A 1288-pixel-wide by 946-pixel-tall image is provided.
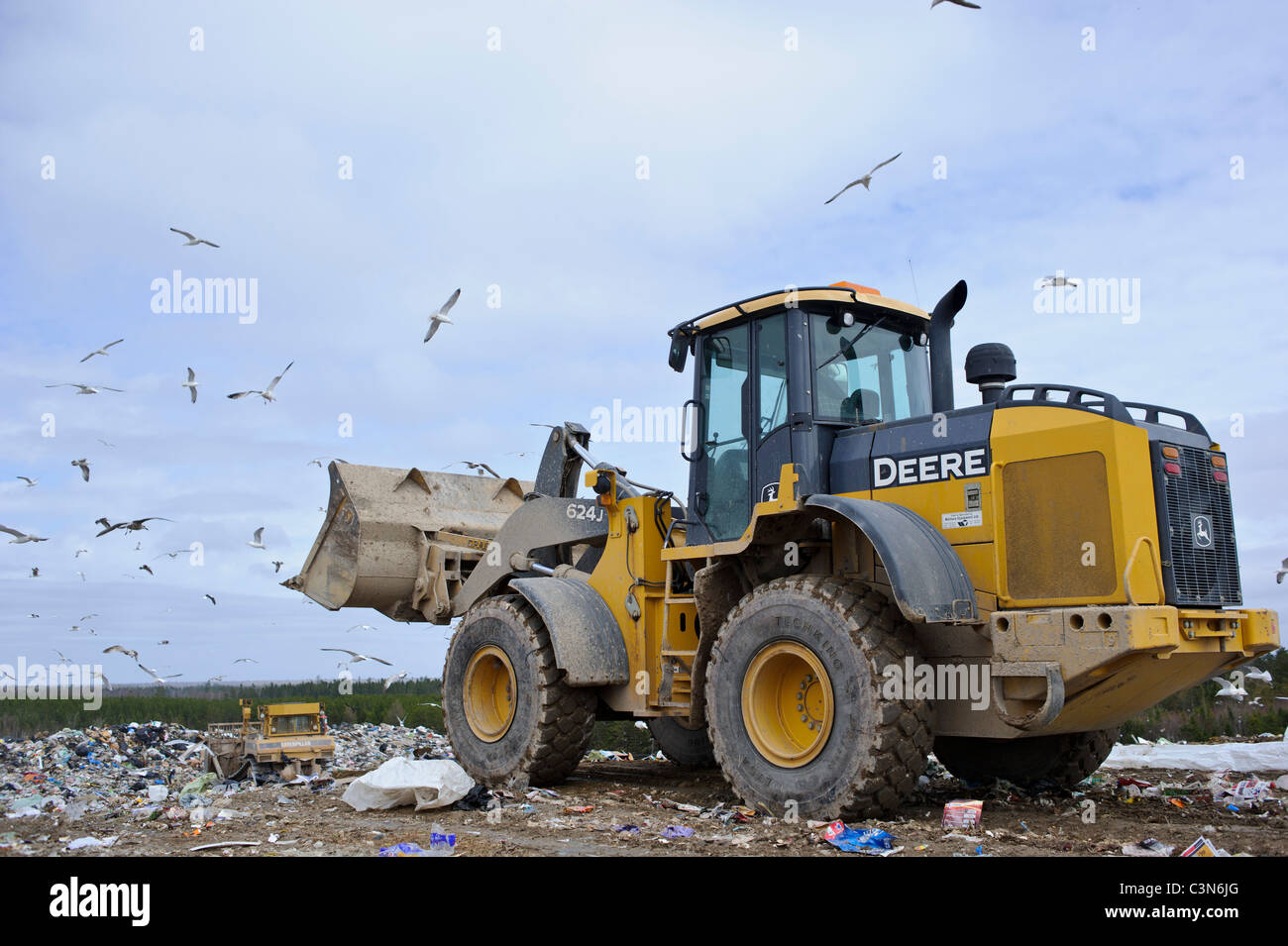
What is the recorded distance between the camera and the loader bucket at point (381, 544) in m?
9.59

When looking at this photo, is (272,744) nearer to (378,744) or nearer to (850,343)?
(378,744)

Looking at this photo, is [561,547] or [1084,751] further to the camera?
[561,547]

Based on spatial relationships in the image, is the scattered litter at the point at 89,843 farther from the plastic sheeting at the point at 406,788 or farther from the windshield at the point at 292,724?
the windshield at the point at 292,724

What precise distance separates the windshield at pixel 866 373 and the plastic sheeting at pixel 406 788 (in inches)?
133

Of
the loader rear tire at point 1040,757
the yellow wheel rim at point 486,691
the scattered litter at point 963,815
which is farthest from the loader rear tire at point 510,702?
the scattered litter at point 963,815

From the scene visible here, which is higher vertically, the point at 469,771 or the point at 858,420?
the point at 858,420

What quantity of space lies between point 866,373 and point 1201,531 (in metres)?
2.28

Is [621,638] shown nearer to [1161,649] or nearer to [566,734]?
[566,734]

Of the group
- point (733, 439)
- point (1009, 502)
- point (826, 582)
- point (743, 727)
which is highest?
point (733, 439)

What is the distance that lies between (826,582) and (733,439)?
1670 mm

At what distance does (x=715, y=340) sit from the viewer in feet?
25.8

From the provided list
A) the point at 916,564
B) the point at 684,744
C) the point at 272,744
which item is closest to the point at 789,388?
the point at 916,564

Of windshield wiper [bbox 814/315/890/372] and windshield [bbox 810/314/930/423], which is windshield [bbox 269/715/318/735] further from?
windshield wiper [bbox 814/315/890/372]
